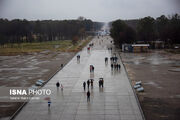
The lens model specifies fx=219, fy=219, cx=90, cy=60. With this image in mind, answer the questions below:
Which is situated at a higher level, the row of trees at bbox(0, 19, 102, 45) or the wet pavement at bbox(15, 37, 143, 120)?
the row of trees at bbox(0, 19, 102, 45)

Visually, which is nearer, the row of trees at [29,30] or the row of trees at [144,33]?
the row of trees at [144,33]

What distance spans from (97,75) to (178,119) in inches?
559

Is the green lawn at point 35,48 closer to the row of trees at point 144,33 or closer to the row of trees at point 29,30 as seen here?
the row of trees at point 29,30

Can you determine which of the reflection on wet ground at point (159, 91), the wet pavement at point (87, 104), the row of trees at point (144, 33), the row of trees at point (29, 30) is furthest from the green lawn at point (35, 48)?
the wet pavement at point (87, 104)

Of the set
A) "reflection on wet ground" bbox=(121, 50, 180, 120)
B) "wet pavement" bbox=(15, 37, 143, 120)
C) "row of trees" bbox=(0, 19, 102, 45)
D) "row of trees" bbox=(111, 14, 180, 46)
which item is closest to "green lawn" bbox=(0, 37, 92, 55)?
"row of trees" bbox=(0, 19, 102, 45)

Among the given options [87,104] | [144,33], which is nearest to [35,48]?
[144,33]

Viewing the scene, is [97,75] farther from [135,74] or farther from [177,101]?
[177,101]

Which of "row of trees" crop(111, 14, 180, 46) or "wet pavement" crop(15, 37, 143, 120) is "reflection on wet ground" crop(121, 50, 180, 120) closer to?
"wet pavement" crop(15, 37, 143, 120)

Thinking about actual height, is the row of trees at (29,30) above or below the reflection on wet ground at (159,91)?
above

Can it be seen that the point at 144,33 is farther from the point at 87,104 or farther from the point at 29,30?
the point at 29,30

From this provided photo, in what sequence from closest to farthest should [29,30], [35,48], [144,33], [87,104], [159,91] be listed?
[87,104] → [159,91] → [144,33] → [35,48] → [29,30]

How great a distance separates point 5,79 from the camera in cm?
2681

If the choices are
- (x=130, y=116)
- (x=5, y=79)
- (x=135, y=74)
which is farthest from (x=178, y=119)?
(x=5, y=79)

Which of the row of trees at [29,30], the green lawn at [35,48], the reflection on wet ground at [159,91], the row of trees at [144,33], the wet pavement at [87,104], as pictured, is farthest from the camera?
the row of trees at [29,30]
